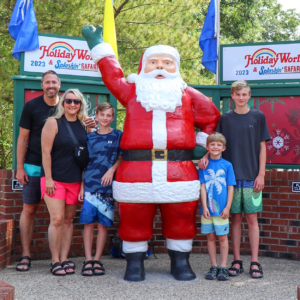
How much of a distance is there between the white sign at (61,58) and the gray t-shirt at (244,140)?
2.07 metres

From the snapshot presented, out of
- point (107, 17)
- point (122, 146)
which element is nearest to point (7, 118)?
point (107, 17)

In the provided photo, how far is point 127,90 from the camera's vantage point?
4.21m

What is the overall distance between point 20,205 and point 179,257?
1943 mm

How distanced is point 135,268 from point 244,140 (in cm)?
164

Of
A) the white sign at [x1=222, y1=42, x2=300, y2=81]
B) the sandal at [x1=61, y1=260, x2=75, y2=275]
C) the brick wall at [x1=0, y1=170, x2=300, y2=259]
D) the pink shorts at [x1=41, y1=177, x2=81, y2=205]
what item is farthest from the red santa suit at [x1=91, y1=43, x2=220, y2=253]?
the white sign at [x1=222, y1=42, x2=300, y2=81]

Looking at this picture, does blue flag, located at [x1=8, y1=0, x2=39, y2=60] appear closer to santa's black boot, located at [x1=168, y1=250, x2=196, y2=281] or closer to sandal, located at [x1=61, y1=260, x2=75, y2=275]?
sandal, located at [x1=61, y1=260, x2=75, y2=275]

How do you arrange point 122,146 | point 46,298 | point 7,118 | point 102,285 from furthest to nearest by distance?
point 7,118 → point 122,146 → point 102,285 → point 46,298

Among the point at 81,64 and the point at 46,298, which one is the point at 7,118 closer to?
the point at 81,64

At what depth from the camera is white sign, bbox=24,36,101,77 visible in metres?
5.16

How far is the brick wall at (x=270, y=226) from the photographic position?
489 centimetres

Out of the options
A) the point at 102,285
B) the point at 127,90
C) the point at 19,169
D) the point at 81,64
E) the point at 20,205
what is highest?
the point at 81,64

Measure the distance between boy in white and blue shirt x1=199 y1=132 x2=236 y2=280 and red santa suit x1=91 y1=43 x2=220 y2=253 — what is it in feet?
0.40

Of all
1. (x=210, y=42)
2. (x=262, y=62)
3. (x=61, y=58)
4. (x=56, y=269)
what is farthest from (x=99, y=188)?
(x=210, y=42)

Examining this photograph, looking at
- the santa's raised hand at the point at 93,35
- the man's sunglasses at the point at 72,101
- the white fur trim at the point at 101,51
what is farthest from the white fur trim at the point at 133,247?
the santa's raised hand at the point at 93,35
